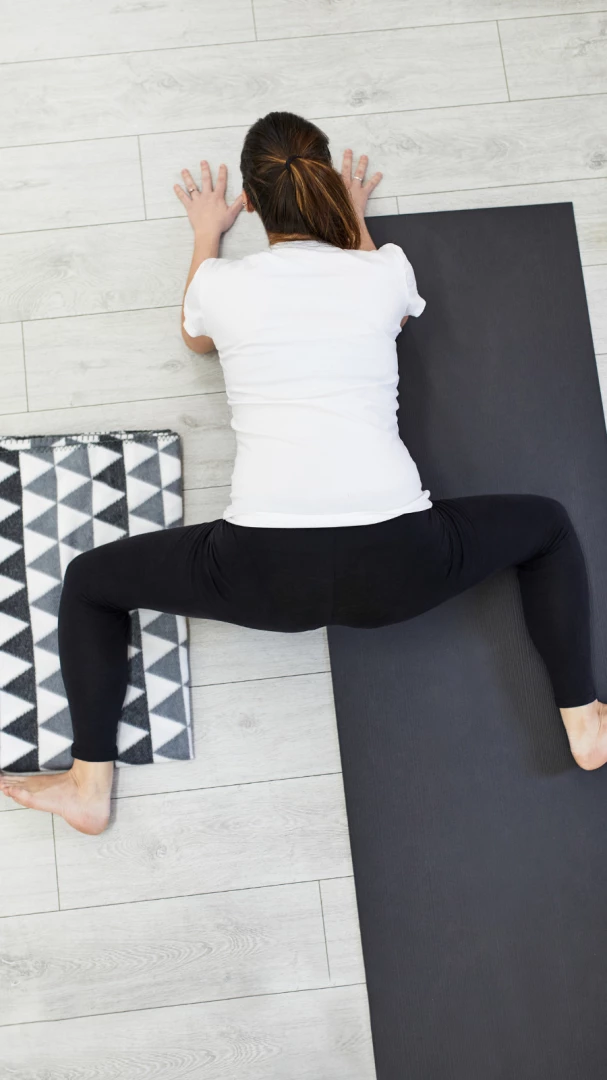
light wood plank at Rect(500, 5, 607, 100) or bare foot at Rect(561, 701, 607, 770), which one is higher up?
light wood plank at Rect(500, 5, 607, 100)

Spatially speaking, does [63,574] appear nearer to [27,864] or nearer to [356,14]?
[27,864]

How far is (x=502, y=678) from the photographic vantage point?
62.7 inches

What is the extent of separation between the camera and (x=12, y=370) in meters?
1.66

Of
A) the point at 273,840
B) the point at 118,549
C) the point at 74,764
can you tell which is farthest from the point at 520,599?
the point at 74,764

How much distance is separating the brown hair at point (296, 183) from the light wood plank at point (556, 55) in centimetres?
81

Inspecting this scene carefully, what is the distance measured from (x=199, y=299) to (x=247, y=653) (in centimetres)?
69

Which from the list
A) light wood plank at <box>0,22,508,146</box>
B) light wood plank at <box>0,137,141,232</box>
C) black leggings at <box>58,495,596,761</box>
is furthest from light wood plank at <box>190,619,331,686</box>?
light wood plank at <box>0,22,508,146</box>

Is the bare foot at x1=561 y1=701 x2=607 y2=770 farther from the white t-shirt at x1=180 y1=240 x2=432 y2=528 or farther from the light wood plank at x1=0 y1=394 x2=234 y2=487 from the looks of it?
the light wood plank at x1=0 y1=394 x2=234 y2=487

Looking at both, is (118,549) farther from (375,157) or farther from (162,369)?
(375,157)

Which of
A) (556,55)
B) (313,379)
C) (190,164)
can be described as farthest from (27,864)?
(556,55)

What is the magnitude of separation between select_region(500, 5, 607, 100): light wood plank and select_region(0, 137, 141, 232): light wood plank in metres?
0.84

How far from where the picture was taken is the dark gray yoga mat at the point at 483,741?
4.96 feet

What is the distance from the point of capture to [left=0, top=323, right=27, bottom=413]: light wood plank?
1656mm

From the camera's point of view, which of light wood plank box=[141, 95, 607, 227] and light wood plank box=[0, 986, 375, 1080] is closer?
light wood plank box=[0, 986, 375, 1080]
